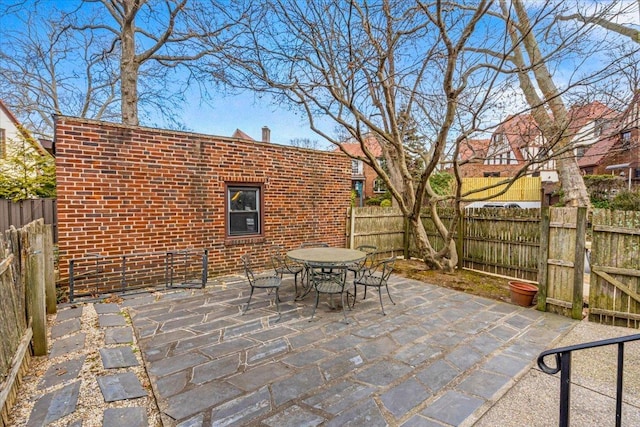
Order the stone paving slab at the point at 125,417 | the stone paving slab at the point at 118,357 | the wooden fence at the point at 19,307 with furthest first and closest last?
the stone paving slab at the point at 118,357, the wooden fence at the point at 19,307, the stone paving slab at the point at 125,417

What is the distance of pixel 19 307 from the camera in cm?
303

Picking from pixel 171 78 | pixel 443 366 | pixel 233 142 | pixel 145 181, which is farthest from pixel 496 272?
pixel 171 78

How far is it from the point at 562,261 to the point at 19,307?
6797 millimetres

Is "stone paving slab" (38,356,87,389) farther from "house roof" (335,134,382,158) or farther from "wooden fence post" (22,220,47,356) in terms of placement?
"house roof" (335,134,382,158)

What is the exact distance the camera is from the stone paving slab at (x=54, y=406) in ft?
7.54

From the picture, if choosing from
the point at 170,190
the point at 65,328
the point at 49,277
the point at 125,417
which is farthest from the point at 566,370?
the point at 170,190

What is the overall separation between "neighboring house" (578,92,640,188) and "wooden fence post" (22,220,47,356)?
25.0 feet

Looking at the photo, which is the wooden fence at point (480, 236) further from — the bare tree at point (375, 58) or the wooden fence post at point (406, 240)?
the bare tree at point (375, 58)

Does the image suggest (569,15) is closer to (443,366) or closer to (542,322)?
(542,322)

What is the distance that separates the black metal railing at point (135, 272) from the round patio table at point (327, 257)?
193cm

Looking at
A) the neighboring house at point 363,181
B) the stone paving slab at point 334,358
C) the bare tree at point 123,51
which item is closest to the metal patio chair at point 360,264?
the stone paving slab at point 334,358

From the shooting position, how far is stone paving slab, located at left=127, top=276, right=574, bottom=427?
2.46 m

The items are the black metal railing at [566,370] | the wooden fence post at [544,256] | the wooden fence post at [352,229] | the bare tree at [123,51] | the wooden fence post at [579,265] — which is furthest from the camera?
the wooden fence post at [352,229]

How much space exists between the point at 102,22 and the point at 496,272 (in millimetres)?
13539
